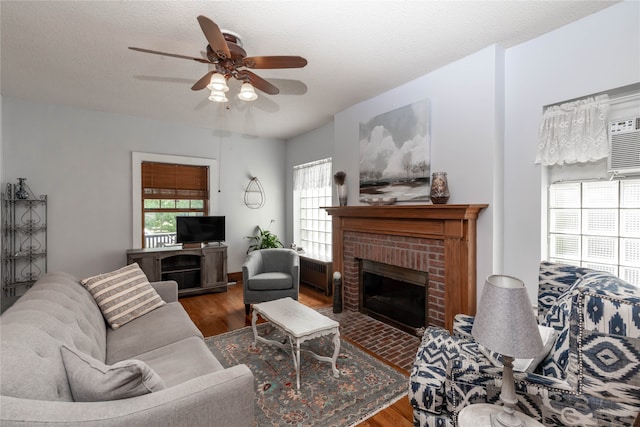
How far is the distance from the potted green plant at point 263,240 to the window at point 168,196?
977 millimetres

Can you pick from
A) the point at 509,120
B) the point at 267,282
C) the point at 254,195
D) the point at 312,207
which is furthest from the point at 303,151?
the point at 509,120

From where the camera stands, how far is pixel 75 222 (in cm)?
401

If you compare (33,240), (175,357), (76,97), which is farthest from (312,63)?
(33,240)

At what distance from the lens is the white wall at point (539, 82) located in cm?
194

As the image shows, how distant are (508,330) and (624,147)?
5.88ft

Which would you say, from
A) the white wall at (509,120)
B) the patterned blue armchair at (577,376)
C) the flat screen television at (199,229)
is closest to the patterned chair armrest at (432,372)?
the patterned blue armchair at (577,376)

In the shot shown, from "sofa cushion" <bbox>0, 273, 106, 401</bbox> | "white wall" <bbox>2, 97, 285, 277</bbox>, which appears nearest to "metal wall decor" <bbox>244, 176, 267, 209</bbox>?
"white wall" <bbox>2, 97, 285, 277</bbox>

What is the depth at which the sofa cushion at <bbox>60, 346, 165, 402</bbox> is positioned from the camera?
1.09 meters

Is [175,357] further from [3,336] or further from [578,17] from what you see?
[578,17]

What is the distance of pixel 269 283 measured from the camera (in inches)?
138

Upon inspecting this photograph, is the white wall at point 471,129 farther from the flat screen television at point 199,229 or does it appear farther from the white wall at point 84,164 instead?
the white wall at point 84,164

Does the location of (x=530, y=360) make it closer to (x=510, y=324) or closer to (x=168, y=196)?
(x=510, y=324)

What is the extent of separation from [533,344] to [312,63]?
2.61 m

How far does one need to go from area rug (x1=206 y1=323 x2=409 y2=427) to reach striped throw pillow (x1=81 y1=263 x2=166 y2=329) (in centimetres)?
76
